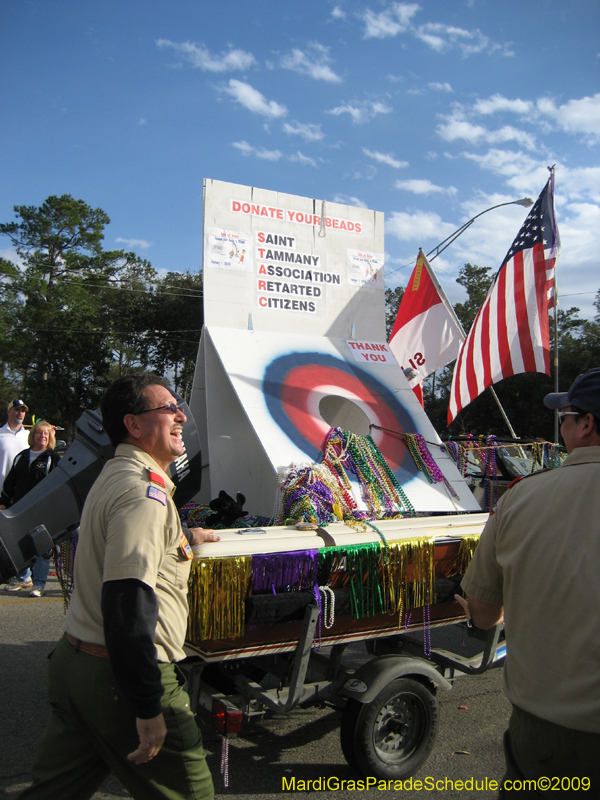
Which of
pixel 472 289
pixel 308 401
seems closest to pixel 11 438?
pixel 308 401

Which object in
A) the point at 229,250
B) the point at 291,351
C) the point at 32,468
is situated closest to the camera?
the point at 291,351

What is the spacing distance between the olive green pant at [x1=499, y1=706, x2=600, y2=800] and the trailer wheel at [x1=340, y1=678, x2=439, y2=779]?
1.33 metres

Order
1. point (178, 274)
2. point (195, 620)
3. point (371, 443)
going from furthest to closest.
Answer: point (178, 274), point (371, 443), point (195, 620)

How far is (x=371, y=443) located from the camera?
4781mm

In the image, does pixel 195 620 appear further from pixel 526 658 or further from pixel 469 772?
pixel 469 772

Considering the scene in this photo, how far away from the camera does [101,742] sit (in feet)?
5.83

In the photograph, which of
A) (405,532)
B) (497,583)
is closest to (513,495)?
(497,583)

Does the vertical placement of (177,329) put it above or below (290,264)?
above

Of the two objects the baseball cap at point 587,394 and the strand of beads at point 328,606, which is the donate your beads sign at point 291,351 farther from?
the baseball cap at point 587,394

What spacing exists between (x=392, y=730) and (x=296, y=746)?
644mm

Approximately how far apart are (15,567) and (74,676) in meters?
1.47

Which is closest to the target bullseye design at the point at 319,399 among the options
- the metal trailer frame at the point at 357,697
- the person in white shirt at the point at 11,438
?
the metal trailer frame at the point at 357,697

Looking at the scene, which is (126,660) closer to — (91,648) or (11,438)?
(91,648)

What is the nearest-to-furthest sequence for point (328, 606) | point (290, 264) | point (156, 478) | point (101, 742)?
point (101, 742) < point (156, 478) < point (328, 606) < point (290, 264)
